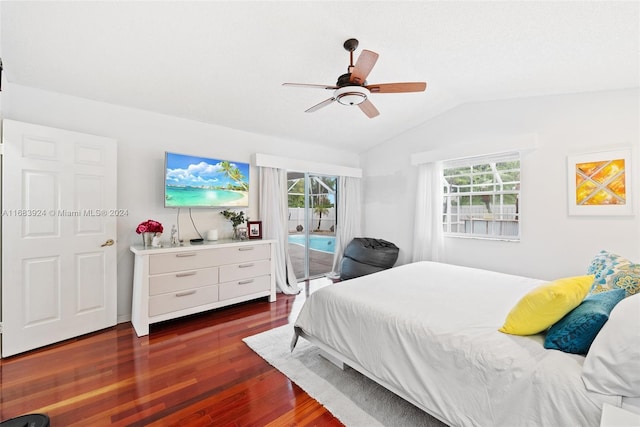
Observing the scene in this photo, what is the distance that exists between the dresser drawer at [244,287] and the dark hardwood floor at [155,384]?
53 cm

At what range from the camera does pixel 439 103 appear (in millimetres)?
3777

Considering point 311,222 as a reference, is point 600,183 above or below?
above

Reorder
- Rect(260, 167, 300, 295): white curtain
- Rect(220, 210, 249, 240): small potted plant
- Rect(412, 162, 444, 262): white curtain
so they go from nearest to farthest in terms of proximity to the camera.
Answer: Rect(220, 210, 249, 240): small potted plant → Rect(260, 167, 300, 295): white curtain → Rect(412, 162, 444, 262): white curtain

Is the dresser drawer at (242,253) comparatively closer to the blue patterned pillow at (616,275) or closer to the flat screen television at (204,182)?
the flat screen television at (204,182)

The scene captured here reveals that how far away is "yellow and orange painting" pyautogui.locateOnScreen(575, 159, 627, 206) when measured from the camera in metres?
2.73

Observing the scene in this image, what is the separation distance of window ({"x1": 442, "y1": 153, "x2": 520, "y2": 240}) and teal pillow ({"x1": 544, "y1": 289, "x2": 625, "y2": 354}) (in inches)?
95.8

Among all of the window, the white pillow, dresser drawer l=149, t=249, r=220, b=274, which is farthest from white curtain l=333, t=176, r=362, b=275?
the white pillow

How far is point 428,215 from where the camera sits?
4.18m

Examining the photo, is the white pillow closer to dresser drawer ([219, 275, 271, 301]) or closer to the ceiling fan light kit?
the ceiling fan light kit

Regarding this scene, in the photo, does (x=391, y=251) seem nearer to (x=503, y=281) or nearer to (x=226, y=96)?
(x=503, y=281)

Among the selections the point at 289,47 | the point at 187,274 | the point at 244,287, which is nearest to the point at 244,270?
the point at 244,287

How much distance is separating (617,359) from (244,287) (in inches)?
124

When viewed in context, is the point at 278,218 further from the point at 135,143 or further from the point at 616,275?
Result: the point at 616,275

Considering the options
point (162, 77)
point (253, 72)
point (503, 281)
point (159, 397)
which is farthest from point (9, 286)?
point (503, 281)
